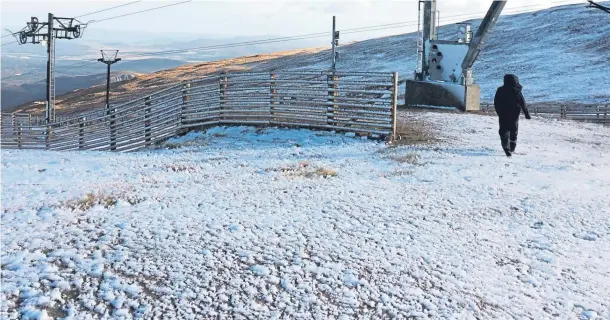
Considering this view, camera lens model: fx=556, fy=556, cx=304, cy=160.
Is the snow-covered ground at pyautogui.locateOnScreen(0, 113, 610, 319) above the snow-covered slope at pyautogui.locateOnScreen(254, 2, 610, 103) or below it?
below

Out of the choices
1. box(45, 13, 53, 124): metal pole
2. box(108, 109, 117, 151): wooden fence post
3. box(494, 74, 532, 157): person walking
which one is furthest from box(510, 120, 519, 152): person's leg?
box(45, 13, 53, 124): metal pole

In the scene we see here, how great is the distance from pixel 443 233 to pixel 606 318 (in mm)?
2162

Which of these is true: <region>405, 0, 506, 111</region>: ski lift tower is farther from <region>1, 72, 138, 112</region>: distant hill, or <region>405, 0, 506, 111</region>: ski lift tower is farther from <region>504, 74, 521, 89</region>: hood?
<region>1, 72, 138, 112</region>: distant hill

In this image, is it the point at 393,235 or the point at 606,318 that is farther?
the point at 393,235

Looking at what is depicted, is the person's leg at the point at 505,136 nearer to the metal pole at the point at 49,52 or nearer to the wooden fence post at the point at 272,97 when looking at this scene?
the wooden fence post at the point at 272,97

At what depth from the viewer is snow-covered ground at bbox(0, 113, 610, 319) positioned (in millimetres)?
5199

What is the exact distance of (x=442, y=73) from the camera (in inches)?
883

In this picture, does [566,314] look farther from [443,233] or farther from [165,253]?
[165,253]

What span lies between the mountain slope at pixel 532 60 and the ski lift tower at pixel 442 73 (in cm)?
2114

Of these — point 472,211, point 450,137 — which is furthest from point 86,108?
point 472,211

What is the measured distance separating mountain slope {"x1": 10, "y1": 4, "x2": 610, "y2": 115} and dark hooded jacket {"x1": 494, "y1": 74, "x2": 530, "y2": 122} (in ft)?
99.1

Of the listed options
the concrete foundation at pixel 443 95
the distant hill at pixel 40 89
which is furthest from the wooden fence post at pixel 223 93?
the distant hill at pixel 40 89

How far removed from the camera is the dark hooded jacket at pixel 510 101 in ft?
39.9

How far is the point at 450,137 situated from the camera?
14602mm
